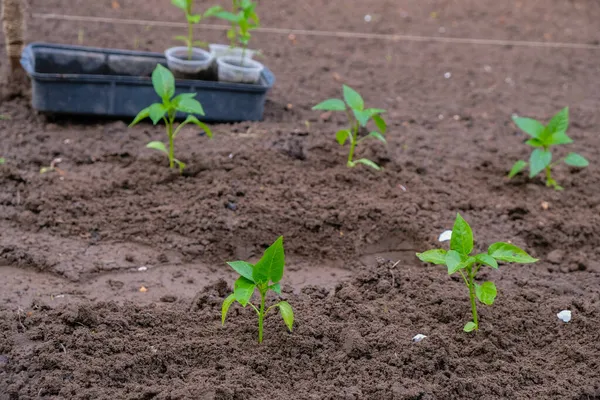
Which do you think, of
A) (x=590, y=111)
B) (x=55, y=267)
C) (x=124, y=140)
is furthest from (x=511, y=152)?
(x=55, y=267)

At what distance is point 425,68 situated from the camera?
5.40 meters

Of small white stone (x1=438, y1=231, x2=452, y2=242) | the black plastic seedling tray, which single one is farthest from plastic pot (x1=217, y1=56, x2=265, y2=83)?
small white stone (x1=438, y1=231, x2=452, y2=242)

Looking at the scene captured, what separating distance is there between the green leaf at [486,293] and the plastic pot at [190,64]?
7.91ft

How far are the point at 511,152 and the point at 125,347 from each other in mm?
2648

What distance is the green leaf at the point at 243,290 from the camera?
230 cm

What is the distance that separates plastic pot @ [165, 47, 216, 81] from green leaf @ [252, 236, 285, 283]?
2.21m

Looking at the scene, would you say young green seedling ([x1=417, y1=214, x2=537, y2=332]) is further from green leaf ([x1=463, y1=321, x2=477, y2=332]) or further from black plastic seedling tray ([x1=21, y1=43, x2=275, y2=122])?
black plastic seedling tray ([x1=21, y1=43, x2=275, y2=122])

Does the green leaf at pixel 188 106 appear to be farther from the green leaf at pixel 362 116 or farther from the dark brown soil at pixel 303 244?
the green leaf at pixel 362 116

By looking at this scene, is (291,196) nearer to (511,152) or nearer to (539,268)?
(539,268)

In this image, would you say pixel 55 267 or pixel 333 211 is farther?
pixel 333 211

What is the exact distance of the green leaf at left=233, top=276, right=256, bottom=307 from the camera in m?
2.30

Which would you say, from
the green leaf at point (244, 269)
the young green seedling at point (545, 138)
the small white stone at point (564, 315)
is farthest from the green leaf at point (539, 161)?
the green leaf at point (244, 269)

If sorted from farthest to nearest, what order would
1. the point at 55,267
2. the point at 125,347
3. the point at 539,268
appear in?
1. the point at 539,268
2. the point at 55,267
3. the point at 125,347

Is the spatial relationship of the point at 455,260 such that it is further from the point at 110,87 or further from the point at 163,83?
the point at 110,87
